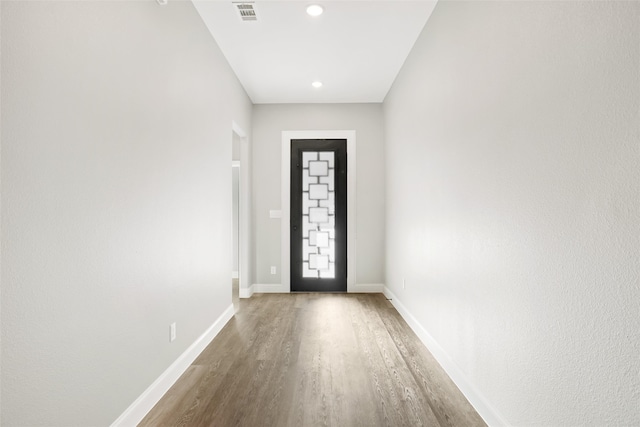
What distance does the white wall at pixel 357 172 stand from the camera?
5137 mm

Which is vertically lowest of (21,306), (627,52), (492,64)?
(21,306)

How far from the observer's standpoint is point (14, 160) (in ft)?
3.85

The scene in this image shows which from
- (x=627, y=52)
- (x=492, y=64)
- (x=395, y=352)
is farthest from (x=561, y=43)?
(x=395, y=352)

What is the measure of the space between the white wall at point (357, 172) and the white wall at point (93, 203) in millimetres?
2406

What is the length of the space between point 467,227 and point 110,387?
6.91 ft

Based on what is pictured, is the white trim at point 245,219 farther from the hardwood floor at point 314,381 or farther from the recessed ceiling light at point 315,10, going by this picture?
the recessed ceiling light at point 315,10

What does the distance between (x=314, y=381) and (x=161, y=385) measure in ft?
3.14

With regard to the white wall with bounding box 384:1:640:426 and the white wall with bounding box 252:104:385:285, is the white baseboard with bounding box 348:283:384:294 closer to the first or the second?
the white wall with bounding box 252:104:385:285

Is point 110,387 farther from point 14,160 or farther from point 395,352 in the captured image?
point 395,352

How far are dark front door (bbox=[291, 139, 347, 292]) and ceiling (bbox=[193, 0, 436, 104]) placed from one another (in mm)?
866

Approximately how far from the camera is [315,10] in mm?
2816

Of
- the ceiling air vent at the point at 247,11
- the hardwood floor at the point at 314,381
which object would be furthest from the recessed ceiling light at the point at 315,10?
the hardwood floor at the point at 314,381

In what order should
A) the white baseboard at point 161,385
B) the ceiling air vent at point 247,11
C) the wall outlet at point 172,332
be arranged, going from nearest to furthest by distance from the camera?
the white baseboard at point 161,385 < the wall outlet at point 172,332 < the ceiling air vent at point 247,11

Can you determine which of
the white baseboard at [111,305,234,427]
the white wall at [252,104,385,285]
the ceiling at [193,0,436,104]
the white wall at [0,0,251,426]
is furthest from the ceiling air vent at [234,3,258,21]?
the white baseboard at [111,305,234,427]
